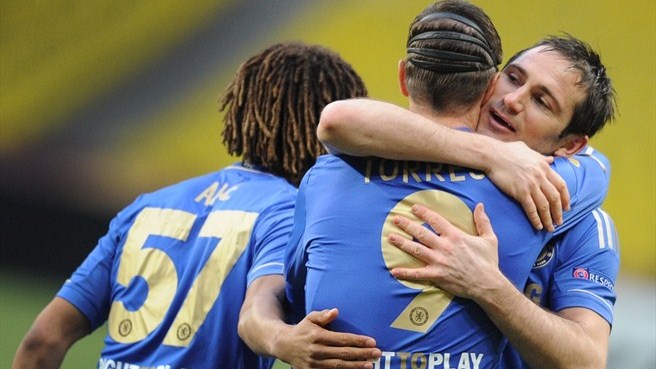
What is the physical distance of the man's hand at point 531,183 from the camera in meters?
2.23

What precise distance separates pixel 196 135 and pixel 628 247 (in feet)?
7.07

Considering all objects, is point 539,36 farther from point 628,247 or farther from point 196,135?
point 196,135

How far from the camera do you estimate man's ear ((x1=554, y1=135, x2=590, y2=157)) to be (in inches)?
101

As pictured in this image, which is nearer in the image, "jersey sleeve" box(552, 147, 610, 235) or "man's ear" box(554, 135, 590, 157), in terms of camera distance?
"jersey sleeve" box(552, 147, 610, 235)

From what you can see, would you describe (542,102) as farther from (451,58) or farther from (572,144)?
(451,58)

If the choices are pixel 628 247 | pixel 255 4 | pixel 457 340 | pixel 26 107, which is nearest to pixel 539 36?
pixel 628 247

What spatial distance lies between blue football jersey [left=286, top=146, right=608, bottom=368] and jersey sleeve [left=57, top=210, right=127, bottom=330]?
3.43 ft

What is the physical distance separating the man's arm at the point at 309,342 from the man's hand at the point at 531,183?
42 centimetres

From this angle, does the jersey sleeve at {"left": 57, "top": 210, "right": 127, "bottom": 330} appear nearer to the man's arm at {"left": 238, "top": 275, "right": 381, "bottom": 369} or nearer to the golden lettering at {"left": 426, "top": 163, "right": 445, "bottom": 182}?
the man's arm at {"left": 238, "top": 275, "right": 381, "bottom": 369}

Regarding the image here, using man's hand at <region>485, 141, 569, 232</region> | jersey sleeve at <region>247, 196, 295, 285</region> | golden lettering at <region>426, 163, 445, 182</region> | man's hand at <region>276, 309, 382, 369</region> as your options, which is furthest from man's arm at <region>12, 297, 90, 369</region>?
man's hand at <region>485, 141, 569, 232</region>

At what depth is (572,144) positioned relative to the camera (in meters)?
2.58

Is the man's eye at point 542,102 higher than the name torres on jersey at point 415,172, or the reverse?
the man's eye at point 542,102

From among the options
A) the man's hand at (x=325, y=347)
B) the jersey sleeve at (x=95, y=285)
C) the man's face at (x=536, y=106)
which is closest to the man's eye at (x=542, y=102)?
the man's face at (x=536, y=106)

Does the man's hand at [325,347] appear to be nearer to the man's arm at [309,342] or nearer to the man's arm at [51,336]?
the man's arm at [309,342]
